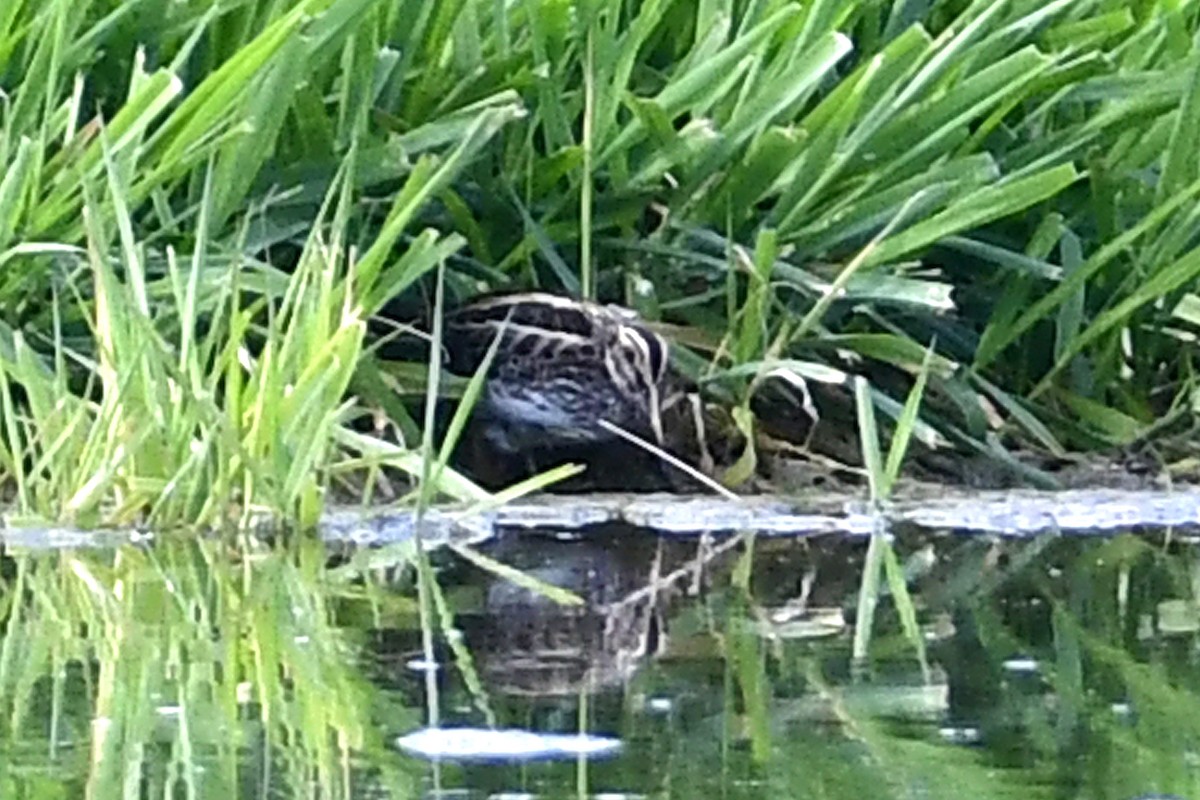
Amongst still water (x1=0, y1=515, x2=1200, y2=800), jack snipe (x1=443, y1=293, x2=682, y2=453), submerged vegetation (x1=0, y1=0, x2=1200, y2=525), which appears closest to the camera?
still water (x1=0, y1=515, x2=1200, y2=800)

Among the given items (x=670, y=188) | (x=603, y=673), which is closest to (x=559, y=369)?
(x=670, y=188)

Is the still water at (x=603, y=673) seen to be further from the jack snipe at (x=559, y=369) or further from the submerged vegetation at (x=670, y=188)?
the jack snipe at (x=559, y=369)

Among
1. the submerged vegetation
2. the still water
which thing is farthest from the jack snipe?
the still water

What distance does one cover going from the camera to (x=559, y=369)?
3.65 m

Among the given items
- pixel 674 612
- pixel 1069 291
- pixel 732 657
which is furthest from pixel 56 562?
pixel 1069 291

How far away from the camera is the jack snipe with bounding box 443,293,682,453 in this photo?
3609 mm

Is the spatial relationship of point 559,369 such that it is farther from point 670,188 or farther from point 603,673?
point 603,673

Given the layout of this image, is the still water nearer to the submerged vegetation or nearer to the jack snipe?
the submerged vegetation

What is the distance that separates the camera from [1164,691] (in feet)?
6.90

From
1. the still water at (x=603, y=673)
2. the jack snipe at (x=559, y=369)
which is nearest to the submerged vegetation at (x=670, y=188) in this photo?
the jack snipe at (x=559, y=369)

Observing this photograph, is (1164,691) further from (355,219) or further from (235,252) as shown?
(355,219)

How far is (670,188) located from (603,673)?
5.73 ft

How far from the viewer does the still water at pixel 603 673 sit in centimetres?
175

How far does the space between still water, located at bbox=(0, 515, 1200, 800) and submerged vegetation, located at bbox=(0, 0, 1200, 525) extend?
47 cm
